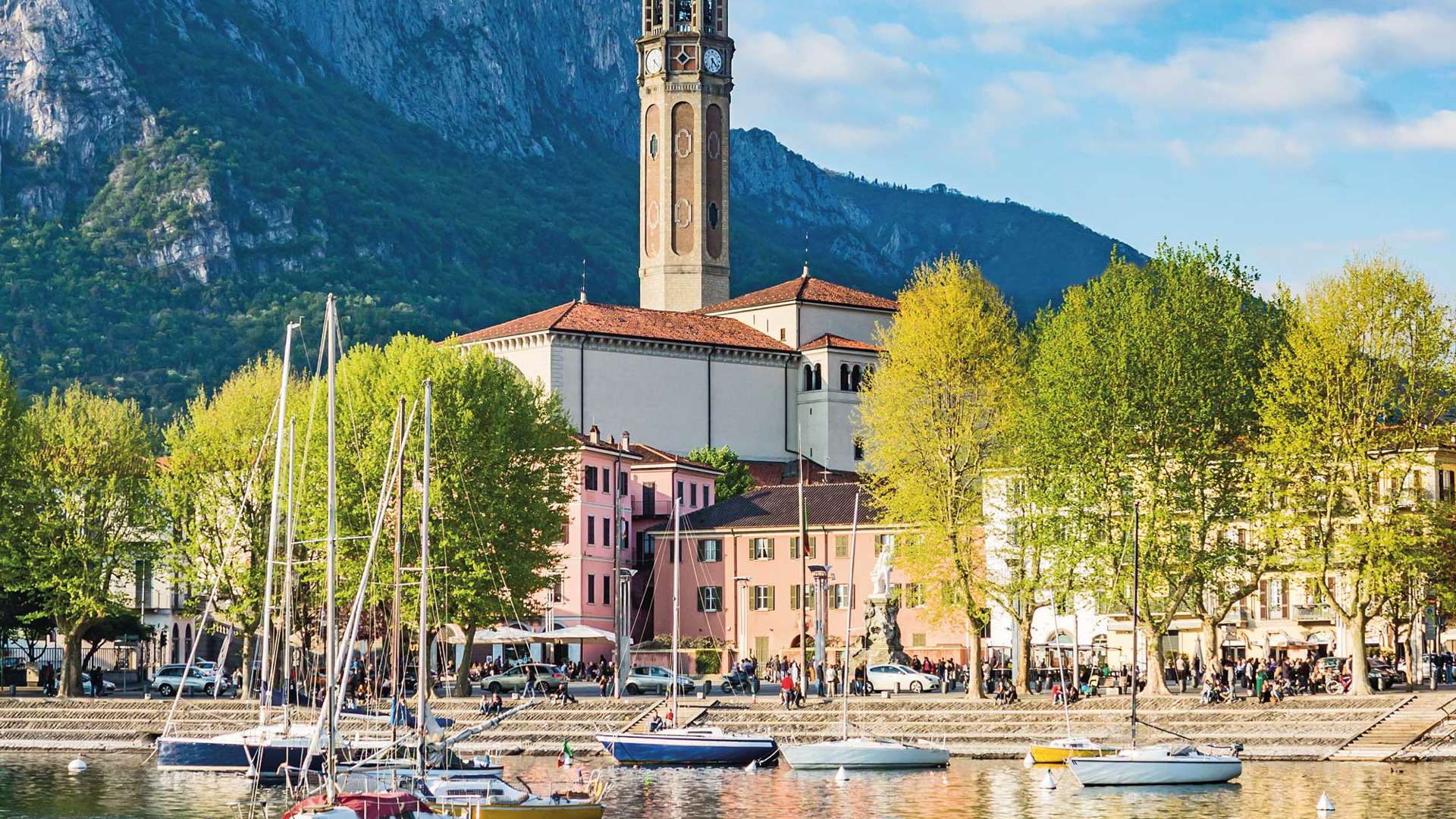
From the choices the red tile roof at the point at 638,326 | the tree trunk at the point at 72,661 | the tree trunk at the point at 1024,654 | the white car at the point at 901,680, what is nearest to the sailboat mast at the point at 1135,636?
the tree trunk at the point at 1024,654

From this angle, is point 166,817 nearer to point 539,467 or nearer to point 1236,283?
point 539,467

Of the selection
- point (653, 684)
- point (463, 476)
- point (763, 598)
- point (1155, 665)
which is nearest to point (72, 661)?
point (463, 476)

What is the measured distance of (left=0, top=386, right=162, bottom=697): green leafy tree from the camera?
87.2 metres

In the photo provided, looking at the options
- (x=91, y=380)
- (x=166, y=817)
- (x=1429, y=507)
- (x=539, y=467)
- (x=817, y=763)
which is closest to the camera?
(x=166, y=817)

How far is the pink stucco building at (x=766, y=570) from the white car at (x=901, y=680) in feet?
61.9

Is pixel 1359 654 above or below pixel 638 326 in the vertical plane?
below

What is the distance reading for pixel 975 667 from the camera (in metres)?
77.8

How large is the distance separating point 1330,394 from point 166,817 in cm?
3937

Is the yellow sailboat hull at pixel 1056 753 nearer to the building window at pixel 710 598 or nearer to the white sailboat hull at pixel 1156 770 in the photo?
the white sailboat hull at pixel 1156 770

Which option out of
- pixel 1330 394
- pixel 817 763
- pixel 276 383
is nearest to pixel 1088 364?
pixel 1330 394

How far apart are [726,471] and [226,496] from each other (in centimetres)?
4621

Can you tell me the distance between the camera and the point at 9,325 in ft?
639

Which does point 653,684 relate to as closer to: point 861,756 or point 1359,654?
point 861,756

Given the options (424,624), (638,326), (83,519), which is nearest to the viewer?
(424,624)
